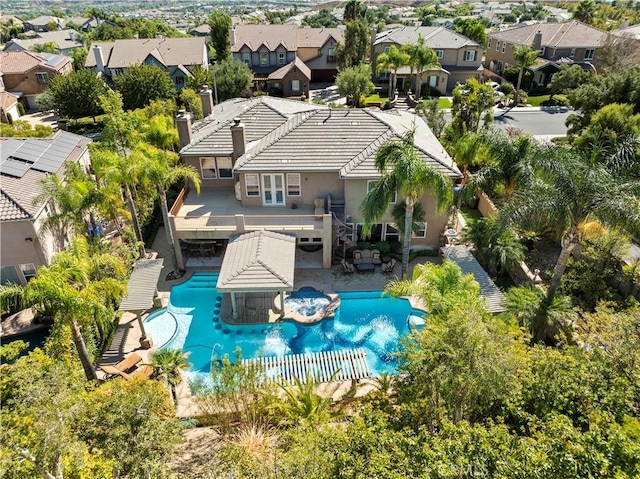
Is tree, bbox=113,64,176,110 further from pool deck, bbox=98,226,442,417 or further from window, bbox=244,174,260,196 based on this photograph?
window, bbox=244,174,260,196

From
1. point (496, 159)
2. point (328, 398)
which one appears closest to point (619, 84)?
point (496, 159)

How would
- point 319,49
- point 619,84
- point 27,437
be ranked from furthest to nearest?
point 319,49 < point 619,84 < point 27,437

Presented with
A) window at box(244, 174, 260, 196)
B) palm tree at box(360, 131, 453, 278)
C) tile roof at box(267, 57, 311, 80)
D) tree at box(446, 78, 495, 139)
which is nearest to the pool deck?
palm tree at box(360, 131, 453, 278)

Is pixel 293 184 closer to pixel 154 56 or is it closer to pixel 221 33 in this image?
pixel 221 33

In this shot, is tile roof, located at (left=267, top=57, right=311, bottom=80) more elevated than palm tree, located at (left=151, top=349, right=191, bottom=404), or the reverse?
tile roof, located at (left=267, top=57, right=311, bottom=80)

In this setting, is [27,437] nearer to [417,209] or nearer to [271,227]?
[271,227]

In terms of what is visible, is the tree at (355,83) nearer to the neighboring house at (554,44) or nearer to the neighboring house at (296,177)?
the neighboring house at (296,177)
